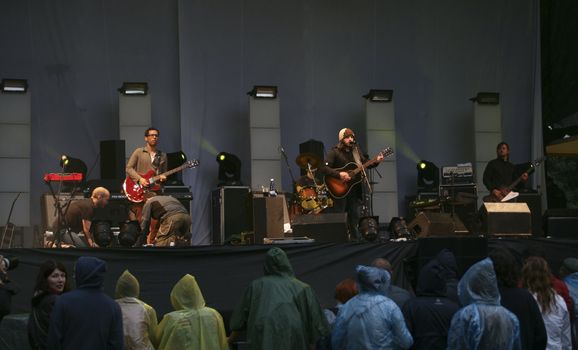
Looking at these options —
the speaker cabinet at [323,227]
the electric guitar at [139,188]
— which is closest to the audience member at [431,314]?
the speaker cabinet at [323,227]

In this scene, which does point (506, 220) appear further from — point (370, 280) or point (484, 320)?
point (484, 320)

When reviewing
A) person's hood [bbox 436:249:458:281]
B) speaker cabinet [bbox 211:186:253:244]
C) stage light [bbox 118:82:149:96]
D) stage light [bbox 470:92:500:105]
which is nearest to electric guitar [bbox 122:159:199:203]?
speaker cabinet [bbox 211:186:253:244]

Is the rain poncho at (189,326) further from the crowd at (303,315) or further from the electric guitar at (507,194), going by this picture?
the electric guitar at (507,194)

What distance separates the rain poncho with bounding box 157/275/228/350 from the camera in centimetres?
675

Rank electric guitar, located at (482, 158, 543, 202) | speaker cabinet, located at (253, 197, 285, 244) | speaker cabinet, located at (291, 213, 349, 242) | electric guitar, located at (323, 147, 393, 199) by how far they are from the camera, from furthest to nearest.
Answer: electric guitar, located at (482, 158, 543, 202) < electric guitar, located at (323, 147, 393, 199) < speaker cabinet, located at (253, 197, 285, 244) < speaker cabinet, located at (291, 213, 349, 242)

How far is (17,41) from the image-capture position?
16219 mm

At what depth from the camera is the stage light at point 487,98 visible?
17.1m

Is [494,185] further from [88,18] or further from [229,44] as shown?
[88,18]

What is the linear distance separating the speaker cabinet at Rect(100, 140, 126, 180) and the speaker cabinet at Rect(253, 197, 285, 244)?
379 centimetres

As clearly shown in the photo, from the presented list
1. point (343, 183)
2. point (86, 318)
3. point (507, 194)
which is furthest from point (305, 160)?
point (86, 318)

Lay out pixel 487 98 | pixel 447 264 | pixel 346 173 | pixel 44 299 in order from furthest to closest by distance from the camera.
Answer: pixel 487 98 → pixel 346 173 → pixel 447 264 → pixel 44 299

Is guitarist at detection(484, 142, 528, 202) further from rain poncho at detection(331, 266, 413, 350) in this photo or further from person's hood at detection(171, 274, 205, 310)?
person's hood at detection(171, 274, 205, 310)

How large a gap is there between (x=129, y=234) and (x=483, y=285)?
611 cm

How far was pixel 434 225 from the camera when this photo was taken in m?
12.1
